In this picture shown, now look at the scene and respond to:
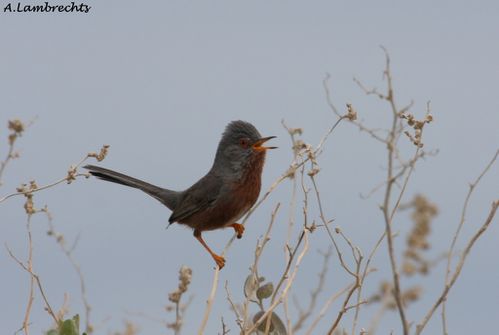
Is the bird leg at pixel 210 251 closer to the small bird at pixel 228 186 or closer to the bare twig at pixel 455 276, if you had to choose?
the small bird at pixel 228 186

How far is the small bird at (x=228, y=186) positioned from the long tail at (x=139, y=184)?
0.43m

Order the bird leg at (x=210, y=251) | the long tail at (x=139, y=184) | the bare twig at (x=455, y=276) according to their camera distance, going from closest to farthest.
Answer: the bare twig at (x=455, y=276) < the bird leg at (x=210, y=251) < the long tail at (x=139, y=184)

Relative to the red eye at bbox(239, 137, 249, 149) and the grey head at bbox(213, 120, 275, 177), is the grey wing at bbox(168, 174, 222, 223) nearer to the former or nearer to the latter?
the grey head at bbox(213, 120, 275, 177)

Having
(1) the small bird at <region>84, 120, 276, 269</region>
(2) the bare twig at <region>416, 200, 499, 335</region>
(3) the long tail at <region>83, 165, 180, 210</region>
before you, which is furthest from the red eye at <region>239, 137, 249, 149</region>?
(2) the bare twig at <region>416, 200, 499, 335</region>

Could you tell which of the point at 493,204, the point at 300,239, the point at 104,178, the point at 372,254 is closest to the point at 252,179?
the point at 104,178

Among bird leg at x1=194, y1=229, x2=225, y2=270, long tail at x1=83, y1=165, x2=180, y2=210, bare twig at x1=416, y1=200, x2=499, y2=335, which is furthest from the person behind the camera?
long tail at x1=83, y1=165, x2=180, y2=210

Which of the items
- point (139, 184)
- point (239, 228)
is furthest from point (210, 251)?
point (139, 184)

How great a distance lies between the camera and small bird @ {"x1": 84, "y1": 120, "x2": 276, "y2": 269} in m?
6.80

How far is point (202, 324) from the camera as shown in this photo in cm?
329

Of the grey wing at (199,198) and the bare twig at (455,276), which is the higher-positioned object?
the grey wing at (199,198)

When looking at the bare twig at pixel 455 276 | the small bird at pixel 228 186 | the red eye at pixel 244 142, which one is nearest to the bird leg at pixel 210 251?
the small bird at pixel 228 186

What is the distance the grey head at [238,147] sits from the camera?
6.88 meters

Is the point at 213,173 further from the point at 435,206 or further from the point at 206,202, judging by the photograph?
the point at 435,206

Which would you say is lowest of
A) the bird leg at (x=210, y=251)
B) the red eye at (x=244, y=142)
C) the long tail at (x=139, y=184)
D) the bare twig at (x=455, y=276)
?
the bare twig at (x=455, y=276)
